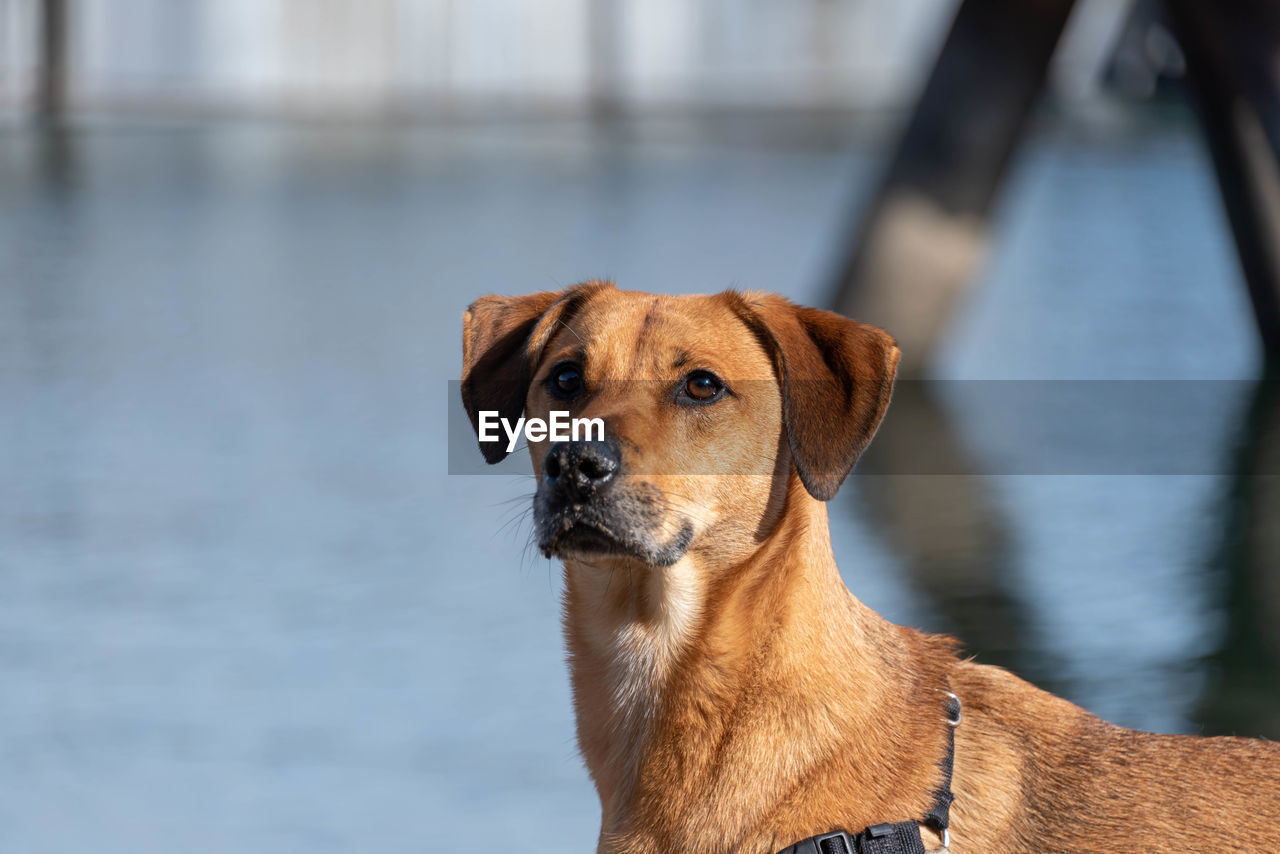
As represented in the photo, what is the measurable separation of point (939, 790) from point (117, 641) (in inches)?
134

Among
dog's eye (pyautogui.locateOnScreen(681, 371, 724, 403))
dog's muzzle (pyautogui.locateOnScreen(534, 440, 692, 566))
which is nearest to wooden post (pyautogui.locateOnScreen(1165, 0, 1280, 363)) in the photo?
dog's eye (pyautogui.locateOnScreen(681, 371, 724, 403))

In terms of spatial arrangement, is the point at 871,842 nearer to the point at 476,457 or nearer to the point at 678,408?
the point at 678,408

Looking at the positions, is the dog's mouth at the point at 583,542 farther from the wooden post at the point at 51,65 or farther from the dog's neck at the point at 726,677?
the wooden post at the point at 51,65

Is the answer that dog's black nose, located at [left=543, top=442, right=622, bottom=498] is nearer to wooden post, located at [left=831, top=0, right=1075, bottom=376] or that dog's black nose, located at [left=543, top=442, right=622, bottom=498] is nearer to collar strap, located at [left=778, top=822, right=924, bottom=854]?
collar strap, located at [left=778, top=822, right=924, bottom=854]

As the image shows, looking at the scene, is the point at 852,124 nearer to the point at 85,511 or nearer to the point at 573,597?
the point at 85,511

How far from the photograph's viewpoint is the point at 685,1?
26.8 meters

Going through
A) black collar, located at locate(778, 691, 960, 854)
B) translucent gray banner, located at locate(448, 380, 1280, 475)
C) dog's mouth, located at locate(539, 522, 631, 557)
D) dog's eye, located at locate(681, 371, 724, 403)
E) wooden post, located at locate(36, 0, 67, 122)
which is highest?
dog's eye, located at locate(681, 371, 724, 403)

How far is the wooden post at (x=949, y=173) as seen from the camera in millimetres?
7707

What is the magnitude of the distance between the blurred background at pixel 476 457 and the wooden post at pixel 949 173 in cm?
2

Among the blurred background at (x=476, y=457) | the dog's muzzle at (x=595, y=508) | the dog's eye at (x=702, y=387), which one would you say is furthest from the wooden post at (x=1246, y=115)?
the dog's muzzle at (x=595, y=508)

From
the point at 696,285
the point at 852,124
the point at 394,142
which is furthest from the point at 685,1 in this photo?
the point at 696,285

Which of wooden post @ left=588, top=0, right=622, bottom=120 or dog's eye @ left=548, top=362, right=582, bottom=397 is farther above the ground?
dog's eye @ left=548, top=362, right=582, bottom=397

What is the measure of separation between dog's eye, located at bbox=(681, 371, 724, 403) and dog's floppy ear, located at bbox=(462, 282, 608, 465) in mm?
389

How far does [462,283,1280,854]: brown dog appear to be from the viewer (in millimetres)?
2643
